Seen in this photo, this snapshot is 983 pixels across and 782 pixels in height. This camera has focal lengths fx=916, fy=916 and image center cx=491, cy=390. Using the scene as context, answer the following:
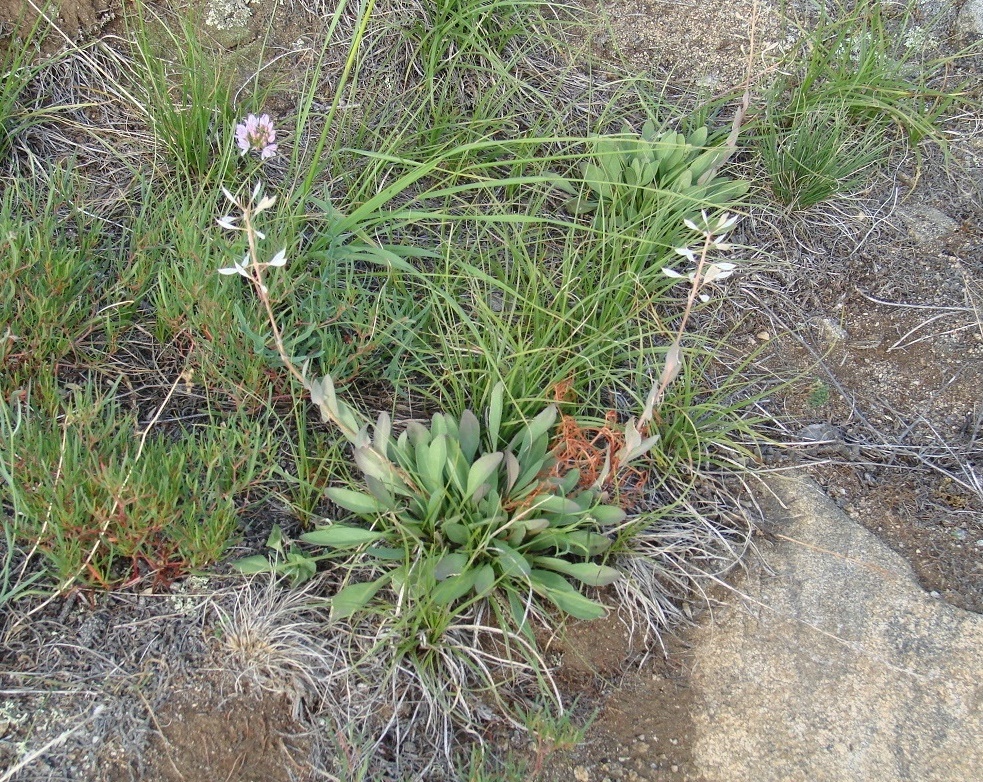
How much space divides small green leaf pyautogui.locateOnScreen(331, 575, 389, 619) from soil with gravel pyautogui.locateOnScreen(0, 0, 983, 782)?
0.22 metres

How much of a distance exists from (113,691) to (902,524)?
77.6 inches

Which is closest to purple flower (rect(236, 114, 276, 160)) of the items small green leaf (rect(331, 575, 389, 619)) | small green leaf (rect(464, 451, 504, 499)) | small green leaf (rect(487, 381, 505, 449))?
small green leaf (rect(487, 381, 505, 449))

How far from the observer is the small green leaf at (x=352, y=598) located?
199 centimetres

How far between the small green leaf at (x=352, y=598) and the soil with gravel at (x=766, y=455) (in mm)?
221

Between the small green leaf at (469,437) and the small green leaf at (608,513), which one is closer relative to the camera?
the small green leaf at (608,513)

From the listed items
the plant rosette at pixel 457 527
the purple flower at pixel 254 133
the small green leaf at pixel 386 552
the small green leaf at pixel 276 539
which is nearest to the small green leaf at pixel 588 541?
the plant rosette at pixel 457 527

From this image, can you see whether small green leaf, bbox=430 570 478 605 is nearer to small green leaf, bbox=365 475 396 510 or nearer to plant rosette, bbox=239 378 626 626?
plant rosette, bbox=239 378 626 626

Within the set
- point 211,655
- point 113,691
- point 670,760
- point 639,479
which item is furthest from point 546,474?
point 113,691

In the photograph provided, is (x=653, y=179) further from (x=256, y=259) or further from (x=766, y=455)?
(x=256, y=259)

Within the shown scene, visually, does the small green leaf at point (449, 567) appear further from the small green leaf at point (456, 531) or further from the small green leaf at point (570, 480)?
the small green leaf at point (570, 480)

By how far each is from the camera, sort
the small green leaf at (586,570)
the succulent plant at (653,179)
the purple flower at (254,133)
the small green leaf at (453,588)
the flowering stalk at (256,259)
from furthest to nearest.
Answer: the succulent plant at (653,179) → the purple flower at (254,133) → the small green leaf at (586,570) → the small green leaf at (453,588) → the flowering stalk at (256,259)

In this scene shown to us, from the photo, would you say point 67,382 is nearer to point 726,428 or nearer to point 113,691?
point 113,691

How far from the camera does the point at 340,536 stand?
2.06 meters

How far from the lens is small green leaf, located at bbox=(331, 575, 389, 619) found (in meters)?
1.99
